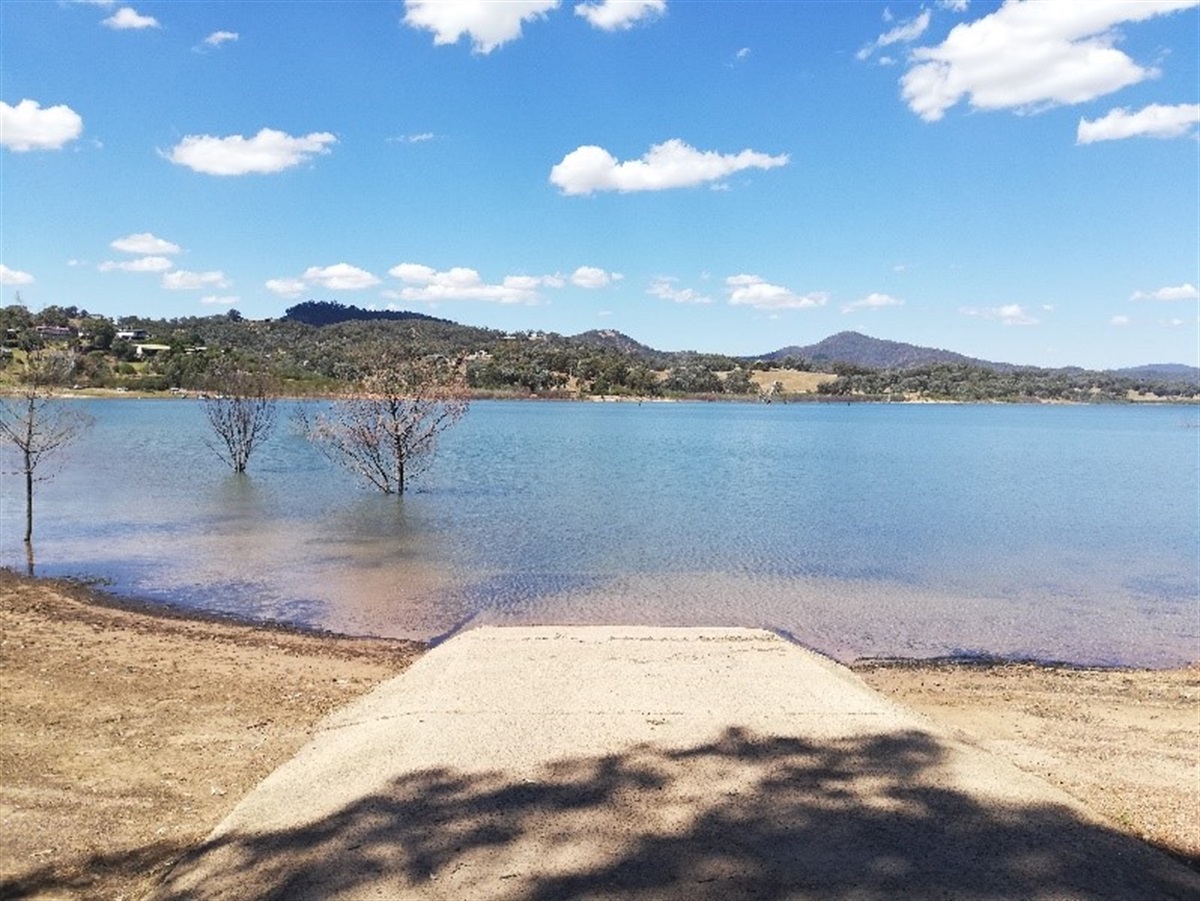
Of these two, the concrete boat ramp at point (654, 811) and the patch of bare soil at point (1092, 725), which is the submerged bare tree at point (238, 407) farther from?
the concrete boat ramp at point (654, 811)

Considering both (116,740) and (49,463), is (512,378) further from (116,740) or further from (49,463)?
(116,740)

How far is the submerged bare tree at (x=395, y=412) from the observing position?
31297 millimetres

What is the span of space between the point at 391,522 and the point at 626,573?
396 inches

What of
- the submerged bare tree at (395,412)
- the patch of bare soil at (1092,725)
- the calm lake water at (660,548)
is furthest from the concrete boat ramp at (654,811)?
the submerged bare tree at (395,412)

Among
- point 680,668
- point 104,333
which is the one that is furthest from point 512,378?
point 680,668

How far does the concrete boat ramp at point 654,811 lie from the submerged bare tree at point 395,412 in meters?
23.1

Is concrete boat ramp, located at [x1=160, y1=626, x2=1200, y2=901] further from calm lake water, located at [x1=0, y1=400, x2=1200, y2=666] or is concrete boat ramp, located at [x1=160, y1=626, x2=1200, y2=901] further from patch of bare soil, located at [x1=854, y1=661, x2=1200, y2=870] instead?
calm lake water, located at [x1=0, y1=400, x2=1200, y2=666]

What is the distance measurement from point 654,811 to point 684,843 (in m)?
0.48

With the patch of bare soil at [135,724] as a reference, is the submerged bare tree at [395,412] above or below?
above

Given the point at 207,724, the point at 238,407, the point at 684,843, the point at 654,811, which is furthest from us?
the point at 238,407

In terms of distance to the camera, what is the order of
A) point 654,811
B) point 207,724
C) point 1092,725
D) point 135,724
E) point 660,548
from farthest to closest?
point 660,548
point 1092,725
point 207,724
point 135,724
point 654,811

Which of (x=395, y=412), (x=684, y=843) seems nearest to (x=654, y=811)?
(x=684, y=843)

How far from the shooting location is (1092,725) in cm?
1048

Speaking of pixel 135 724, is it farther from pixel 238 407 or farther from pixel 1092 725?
pixel 238 407
